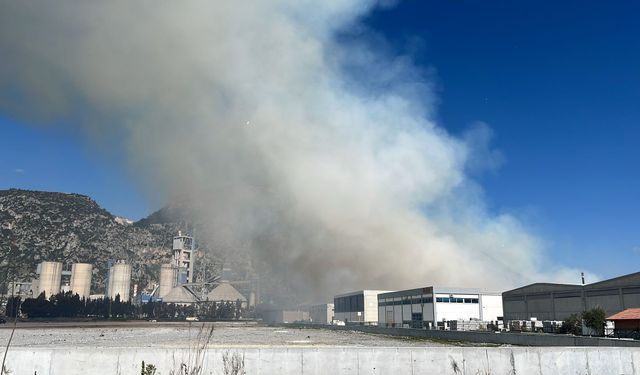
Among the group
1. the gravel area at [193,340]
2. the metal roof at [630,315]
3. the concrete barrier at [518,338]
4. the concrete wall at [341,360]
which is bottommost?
the gravel area at [193,340]

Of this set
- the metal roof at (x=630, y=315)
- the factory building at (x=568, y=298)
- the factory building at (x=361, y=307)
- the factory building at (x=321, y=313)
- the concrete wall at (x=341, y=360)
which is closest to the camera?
the concrete wall at (x=341, y=360)

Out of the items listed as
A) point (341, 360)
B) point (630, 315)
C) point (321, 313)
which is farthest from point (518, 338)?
point (321, 313)

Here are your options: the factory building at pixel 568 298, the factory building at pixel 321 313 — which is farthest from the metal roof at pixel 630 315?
the factory building at pixel 321 313

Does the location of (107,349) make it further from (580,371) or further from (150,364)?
(580,371)

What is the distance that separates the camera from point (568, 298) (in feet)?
256

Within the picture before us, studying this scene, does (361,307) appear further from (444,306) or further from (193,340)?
(193,340)

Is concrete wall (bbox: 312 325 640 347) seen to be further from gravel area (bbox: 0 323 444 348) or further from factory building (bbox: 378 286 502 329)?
factory building (bbox: 378 286 502 329)

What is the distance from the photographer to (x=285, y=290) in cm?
19862

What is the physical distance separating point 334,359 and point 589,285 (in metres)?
64.9

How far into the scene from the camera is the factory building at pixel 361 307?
119 meters

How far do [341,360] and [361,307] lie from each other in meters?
102

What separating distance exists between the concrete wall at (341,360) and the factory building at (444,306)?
6307 cm

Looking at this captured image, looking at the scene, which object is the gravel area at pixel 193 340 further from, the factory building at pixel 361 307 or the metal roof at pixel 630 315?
the factory building at pixel 361 307

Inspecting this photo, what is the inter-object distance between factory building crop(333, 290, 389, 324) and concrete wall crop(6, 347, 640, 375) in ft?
299
